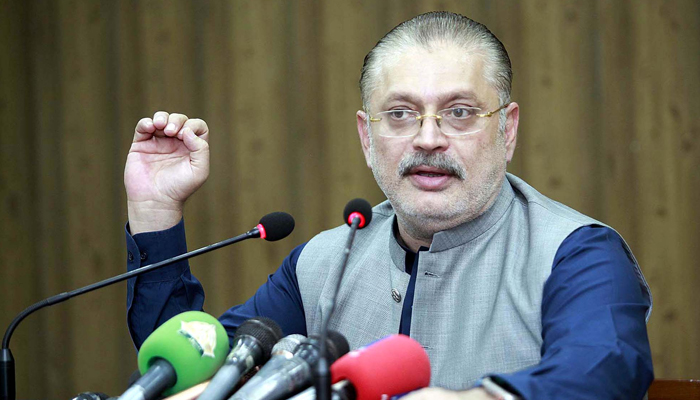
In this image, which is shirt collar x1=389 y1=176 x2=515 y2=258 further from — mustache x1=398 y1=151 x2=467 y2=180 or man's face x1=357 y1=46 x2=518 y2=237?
mustache x1=398 y1=151 x2=467 y2=180

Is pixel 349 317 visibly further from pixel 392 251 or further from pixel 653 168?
pixel 653 168

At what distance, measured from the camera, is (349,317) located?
5.48 ft

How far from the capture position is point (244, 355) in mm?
995

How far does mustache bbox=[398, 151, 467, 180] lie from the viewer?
5.08 ft

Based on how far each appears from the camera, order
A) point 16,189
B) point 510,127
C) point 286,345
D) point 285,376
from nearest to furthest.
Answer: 1. point 285,376
2. point 286,345
3. point 510,127
4. point 16,189

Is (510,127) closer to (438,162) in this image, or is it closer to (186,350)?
(438,162)

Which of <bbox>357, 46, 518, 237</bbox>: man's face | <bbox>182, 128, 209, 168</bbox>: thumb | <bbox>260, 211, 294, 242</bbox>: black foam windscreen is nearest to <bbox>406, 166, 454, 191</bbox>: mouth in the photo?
<bbox>357, 46, 518, 237</bbox>: man's face

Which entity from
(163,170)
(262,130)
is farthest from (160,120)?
(262,130)

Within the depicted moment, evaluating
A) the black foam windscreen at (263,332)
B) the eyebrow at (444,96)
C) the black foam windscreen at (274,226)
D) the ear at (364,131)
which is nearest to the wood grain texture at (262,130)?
the ear at (364,131)

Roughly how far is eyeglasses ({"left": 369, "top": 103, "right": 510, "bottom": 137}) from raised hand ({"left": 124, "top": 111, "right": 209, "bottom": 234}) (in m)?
0.46

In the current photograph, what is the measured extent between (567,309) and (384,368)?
18.8 inches

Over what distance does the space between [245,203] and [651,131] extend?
2.03 m

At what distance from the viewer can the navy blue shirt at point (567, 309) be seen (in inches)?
Answer: 40.0

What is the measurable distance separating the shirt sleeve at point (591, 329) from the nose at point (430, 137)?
341 mm
